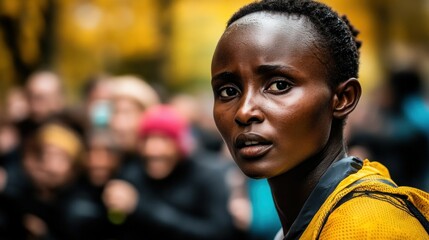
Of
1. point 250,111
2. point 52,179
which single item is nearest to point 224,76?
point 250,111

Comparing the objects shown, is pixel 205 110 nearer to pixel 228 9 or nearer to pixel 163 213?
pixel 163 213

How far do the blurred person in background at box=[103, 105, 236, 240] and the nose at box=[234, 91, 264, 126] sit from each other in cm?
406

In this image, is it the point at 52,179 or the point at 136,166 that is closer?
the point at 136,166

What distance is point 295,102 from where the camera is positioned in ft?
9.47

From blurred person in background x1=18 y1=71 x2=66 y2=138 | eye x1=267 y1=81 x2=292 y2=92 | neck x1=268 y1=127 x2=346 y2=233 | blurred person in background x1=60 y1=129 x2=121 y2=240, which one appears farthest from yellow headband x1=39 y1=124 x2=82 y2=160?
eye x1=267 y1=81 x2=292 y2=92

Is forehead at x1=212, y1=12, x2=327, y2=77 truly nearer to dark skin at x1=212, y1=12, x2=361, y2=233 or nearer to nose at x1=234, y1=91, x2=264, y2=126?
dark skin at x1=212, y1=12, x2=361, y2=233

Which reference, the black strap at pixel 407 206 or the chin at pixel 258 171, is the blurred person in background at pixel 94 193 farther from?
the black strap at pixel 407 206

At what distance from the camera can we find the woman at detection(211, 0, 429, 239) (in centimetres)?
286

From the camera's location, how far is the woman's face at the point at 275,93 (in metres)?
2.87

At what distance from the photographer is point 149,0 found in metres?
20.2

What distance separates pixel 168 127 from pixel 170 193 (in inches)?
19.2

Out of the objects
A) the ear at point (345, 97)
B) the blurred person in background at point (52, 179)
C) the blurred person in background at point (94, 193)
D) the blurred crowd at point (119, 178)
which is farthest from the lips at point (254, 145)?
the blurred person in background at point (52, 179)

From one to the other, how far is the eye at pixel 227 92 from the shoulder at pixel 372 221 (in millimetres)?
557

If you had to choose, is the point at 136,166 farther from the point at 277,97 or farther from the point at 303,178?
the point at 277,97
